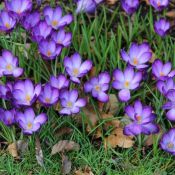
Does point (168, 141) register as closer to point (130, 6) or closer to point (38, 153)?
point (38, 153)

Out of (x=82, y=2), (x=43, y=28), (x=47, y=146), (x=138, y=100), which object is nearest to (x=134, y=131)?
(x=138, y=100)

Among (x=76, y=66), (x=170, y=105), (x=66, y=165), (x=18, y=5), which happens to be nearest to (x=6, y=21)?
(x=18, y=5)

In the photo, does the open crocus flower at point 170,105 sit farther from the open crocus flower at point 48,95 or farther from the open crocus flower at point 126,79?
the open crocus flower at point 48,95

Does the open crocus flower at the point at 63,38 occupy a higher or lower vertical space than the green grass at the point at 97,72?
higher

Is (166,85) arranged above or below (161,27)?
below

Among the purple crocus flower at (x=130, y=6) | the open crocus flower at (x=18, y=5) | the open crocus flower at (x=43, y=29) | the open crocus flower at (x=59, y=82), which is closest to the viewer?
the open crocus flower at (x=59, y=82)

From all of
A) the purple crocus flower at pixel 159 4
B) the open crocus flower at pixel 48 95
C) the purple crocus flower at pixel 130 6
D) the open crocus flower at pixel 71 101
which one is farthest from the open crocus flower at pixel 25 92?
the purple crocus flower at pixel 159 4

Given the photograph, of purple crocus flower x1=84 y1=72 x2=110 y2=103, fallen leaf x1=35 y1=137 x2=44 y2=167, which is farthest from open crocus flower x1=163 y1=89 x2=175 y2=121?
fallen leaf x1=35 y1=137 x2=44 y2=167
